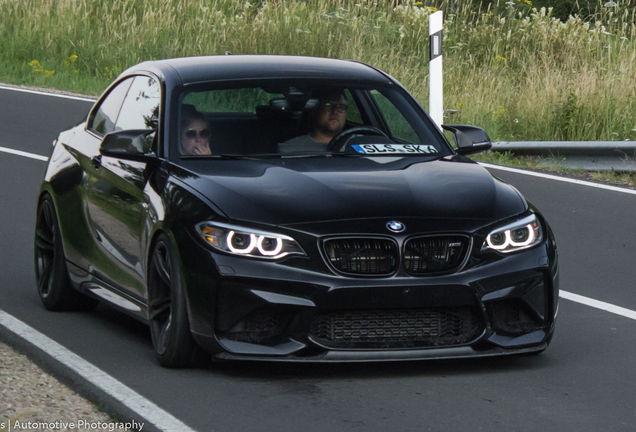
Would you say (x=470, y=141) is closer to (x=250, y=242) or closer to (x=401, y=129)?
(x=401, y=129)

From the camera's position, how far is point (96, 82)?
822 inches

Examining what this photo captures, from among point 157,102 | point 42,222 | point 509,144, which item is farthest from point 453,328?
point 509,144

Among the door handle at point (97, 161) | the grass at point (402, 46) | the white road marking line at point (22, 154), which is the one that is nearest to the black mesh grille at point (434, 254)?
the door handle at point (97, 161)

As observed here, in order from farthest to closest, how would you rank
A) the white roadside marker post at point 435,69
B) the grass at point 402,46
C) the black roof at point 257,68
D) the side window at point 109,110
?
the grass at point 402,46 < the white roadside marker post at point 435,69 < the side window at point 109,110 < the black roof at point 257,68

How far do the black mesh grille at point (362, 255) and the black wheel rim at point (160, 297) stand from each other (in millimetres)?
823

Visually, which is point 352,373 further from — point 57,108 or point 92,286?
point 57,108

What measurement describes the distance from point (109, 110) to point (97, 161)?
0.58 m

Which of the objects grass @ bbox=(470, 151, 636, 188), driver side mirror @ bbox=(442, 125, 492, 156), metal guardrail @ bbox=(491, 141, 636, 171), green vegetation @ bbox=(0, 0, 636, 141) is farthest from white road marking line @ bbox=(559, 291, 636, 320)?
green vegetation @ bbox=(0, 0, 636, 141)

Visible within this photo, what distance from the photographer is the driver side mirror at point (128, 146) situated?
21.2 ft

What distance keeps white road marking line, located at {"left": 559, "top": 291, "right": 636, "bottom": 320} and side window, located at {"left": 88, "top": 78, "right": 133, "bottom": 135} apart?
288cm

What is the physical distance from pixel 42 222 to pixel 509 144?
21.2ft

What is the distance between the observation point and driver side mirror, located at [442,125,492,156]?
23.1ft

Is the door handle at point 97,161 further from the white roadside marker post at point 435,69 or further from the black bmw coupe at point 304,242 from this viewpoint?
the white roadside marker post at point 435,69

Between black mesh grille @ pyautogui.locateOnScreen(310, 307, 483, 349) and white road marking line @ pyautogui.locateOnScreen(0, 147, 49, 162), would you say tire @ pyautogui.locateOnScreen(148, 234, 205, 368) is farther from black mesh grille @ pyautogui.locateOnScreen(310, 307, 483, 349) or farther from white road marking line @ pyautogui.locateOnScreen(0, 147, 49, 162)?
white road marking line @ pyautogui.locateOnScreen(0, 147, 49, 162)
